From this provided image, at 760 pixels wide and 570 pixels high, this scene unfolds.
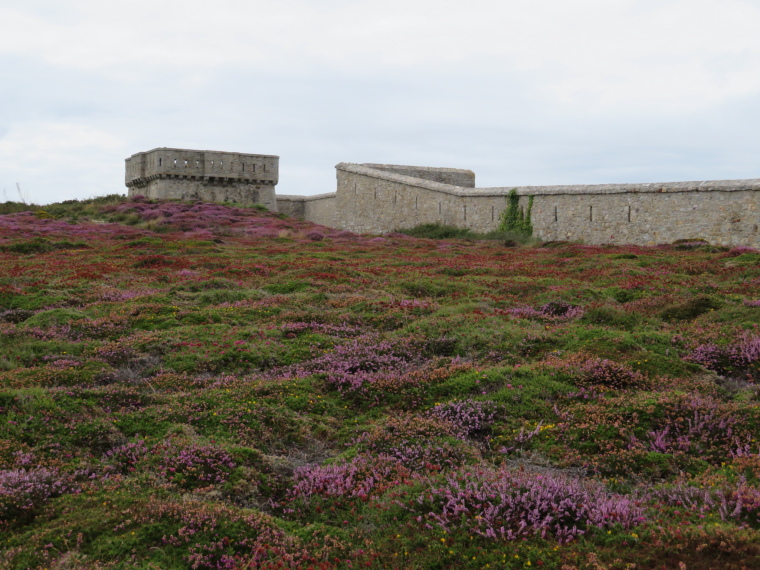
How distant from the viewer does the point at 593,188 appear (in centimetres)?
3112

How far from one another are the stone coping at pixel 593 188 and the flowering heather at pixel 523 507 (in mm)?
25376

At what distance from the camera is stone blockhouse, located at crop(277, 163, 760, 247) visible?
26922 millimetres

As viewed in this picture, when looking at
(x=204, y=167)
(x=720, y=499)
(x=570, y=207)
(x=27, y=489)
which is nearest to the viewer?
(x=720, y=499)

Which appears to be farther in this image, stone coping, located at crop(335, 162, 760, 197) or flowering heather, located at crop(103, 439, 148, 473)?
stone coping, located at crop(335, 162, 760, 197)

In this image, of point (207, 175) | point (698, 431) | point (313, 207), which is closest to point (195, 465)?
point (698, 431)

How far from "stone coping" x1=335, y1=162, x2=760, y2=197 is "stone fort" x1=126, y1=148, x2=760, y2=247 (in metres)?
0.04

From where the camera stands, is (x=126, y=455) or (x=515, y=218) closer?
(x=126, y=455)

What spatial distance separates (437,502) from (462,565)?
0.87 m

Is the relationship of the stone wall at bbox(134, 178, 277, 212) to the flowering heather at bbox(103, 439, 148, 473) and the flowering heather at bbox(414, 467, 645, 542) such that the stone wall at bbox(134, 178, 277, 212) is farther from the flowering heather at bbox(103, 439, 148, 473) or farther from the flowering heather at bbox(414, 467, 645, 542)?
the flowering heather at bbox(414, 467, 645, 542)

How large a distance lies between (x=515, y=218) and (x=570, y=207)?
3.51m

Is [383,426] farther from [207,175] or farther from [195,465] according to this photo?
[207,175]

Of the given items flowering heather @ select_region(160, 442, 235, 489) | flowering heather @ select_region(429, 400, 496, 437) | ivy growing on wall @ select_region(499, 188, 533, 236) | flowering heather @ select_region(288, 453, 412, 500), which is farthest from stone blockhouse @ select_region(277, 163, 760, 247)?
flowering heather @ select_region(160, 442, 235, 489)

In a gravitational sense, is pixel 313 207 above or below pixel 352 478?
above

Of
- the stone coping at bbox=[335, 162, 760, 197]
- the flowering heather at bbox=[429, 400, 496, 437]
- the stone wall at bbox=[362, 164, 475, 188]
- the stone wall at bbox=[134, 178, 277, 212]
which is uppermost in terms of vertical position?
the stone wall at bbox=[362, 164, 475, 188]
